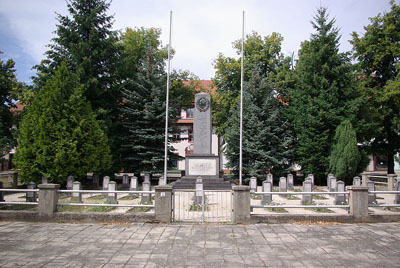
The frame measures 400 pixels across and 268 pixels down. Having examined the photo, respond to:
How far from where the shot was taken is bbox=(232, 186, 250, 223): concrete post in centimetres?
743

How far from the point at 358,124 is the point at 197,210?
51.0 ft

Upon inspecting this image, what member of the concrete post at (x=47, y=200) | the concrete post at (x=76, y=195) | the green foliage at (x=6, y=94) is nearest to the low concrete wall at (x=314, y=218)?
the concrete post at (x=47, y=200)

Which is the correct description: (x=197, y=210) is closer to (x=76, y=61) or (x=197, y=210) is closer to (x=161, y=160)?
(x=161, y=160)

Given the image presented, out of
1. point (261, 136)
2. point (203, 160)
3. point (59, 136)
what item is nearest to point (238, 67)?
point (261, 136)

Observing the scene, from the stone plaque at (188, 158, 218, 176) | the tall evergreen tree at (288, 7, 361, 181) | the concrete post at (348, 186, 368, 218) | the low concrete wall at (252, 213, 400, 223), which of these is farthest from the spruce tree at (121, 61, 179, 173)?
the concrete post at (348, 186, 368, 218)

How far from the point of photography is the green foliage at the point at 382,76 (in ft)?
67.4

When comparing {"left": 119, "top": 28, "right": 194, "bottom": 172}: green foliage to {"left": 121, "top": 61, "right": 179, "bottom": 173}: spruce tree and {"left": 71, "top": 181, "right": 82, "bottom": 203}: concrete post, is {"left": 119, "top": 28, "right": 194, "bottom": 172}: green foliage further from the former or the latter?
{"left": 71, "top": 181, "right": 82, "bottom": 203}: concrete post

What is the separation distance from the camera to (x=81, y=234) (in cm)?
662

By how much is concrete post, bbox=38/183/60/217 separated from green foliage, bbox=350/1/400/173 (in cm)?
2158

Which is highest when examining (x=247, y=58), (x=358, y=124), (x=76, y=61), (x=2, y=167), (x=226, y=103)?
(x=247, y=58)

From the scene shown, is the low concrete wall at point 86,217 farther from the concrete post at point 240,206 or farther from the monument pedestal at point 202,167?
the monument pedestal at point 202,167

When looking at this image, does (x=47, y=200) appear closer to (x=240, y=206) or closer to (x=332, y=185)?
(x=240, y=206)

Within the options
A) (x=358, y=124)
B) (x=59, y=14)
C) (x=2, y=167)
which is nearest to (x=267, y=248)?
(x=358, y=124)

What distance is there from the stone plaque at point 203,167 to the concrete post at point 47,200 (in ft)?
30.9
